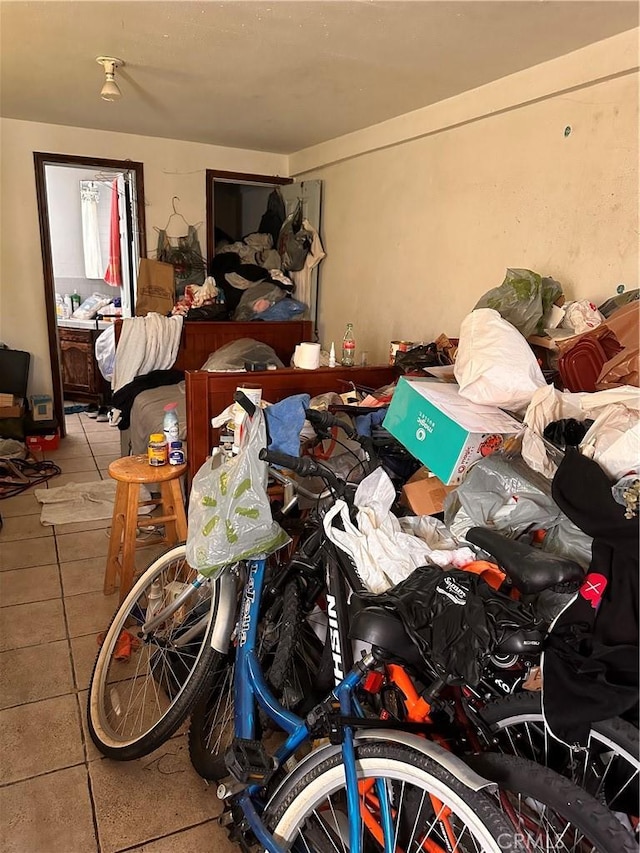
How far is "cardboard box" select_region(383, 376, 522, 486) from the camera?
64.7 inches

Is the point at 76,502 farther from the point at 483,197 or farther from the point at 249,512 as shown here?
the point at 483,197

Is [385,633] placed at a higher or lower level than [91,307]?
lower

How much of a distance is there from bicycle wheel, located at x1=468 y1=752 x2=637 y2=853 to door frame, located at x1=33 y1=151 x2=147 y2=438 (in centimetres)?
456

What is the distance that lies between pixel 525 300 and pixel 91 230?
18.9 feet

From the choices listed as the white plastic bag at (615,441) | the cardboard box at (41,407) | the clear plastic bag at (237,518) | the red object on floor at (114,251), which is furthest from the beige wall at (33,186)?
the white plastic bag at (615,441)

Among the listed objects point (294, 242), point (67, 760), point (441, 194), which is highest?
point (441, 194)

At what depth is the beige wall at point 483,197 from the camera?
2248 millimetres

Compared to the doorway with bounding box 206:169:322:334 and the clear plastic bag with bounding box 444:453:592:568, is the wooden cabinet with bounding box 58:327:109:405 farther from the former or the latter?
the clear plastic bag with bounding box 444:453:592:568

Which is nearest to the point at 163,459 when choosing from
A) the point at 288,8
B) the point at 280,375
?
the point at 280,375

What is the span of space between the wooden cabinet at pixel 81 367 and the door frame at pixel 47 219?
1.05m

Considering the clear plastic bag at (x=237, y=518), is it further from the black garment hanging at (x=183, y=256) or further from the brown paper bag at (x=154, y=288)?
the black garment hanging at (x=183, y=256)

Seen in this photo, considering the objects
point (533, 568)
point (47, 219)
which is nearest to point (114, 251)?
point (47, 219)

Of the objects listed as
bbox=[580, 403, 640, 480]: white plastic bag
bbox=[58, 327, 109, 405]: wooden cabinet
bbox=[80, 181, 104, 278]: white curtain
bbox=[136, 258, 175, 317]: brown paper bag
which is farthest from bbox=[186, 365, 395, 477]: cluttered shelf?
bbox=[80, 181, 104, 278]: white curtain

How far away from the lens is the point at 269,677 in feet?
4.85
